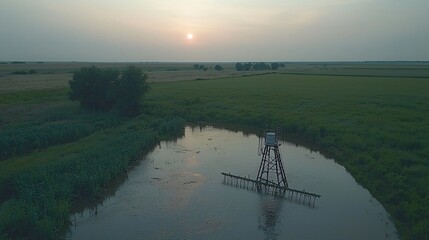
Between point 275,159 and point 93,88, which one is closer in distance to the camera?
point 275,159

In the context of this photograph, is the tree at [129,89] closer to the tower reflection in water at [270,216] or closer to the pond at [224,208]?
the pond at [224,208]

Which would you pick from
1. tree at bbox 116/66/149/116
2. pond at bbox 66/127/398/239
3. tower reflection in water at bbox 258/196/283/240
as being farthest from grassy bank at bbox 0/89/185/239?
tower reflection in water at bbox 258/196/283/240

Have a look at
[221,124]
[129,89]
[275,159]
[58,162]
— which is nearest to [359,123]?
[221,124]

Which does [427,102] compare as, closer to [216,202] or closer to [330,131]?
[330,131]

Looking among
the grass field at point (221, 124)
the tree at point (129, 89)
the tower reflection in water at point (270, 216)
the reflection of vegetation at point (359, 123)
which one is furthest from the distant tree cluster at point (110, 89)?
the tower reflection in water at point (270, 216)

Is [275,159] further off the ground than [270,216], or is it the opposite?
[275,159]

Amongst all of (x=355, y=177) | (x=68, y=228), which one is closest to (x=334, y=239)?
(x=355, y=177)

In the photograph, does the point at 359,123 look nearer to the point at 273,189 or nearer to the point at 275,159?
the point at 275,159
